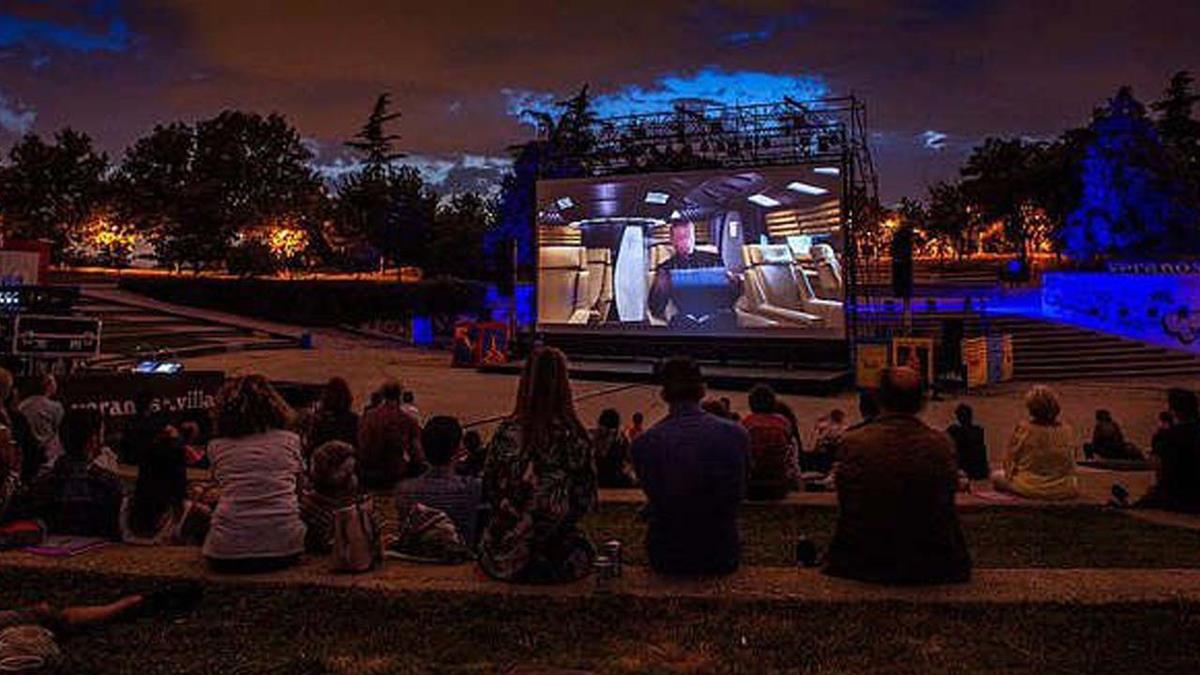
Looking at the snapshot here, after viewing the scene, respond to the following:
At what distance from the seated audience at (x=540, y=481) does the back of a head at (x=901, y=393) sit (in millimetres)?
1417

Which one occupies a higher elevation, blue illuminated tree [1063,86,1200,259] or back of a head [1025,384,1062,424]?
blue illuminated tree [1063,86,1200,259]

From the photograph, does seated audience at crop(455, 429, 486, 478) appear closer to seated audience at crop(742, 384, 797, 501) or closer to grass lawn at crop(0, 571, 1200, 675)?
seated audience at crop(742, 384, 797, 501)

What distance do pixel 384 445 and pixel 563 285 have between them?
53.2ft

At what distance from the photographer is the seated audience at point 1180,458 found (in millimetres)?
6191

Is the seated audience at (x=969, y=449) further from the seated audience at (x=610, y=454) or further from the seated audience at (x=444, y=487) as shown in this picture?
the seated audience at (x=444, y=487)

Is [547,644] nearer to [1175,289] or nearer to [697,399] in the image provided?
[697,399]

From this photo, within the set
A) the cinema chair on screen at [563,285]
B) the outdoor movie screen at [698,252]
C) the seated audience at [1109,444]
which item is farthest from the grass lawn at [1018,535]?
the cinema chair on screen at [563,285]

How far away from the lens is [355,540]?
4.46m

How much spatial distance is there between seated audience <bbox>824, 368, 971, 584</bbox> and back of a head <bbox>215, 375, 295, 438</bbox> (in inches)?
110

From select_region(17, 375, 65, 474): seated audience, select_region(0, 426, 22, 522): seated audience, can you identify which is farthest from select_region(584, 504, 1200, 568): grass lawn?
select_region(17, 375, 65, 474): seated audience

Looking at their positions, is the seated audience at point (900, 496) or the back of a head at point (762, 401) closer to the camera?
the seated audience at point (900, 496)

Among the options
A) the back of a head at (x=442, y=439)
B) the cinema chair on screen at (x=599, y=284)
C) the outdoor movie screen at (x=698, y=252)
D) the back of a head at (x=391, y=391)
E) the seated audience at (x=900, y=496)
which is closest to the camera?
the seated audience at (x=900, y=496)

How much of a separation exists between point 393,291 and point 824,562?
103 ft

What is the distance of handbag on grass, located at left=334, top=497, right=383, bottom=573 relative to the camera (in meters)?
4.42
